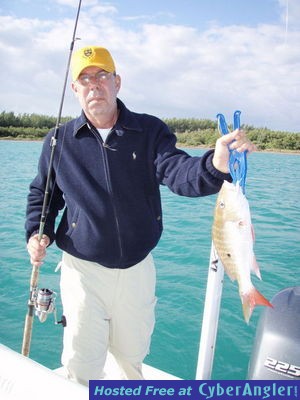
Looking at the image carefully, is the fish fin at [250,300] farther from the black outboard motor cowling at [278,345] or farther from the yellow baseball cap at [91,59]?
the yellow baseball cap at [91,59]

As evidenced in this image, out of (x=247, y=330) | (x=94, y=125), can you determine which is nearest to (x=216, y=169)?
(x=94, y=125)

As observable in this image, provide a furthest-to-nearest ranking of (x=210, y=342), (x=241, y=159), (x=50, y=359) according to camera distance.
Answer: (x=50, y=359) < (x=210, y=342) < (x=241, y=159)

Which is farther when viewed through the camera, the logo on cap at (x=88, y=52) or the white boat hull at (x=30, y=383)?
the logo on cap at (x=88, y=52)

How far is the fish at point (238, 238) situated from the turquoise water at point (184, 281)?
260 centimetres

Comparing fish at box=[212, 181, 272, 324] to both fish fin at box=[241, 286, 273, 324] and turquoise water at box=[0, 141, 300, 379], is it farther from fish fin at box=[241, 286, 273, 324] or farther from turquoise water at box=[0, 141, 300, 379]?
turquoise water at box=[0, 141, 300, 379]

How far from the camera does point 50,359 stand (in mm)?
3861

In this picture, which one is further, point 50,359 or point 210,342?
point 50,359

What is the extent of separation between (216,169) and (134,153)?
61cm

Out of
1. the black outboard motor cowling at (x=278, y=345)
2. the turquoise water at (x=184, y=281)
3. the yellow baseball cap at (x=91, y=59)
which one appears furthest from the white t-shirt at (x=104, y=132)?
the turquoise water at (x=184, y=281)

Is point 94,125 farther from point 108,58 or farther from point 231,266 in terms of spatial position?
point 231,266

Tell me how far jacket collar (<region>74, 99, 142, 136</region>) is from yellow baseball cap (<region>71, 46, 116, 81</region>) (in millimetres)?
209

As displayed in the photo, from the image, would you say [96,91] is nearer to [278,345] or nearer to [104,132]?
[104,132]

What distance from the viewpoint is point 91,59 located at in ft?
6.37

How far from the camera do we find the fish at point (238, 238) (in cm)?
130
